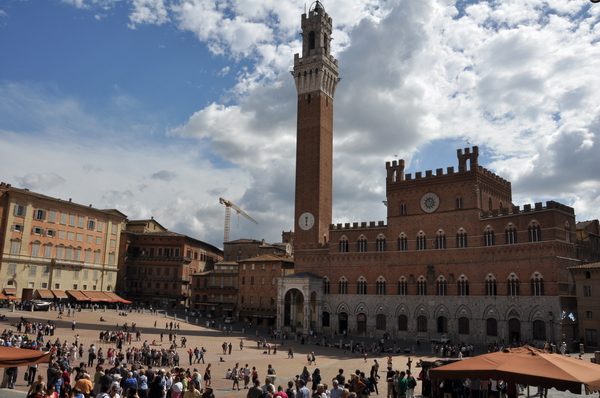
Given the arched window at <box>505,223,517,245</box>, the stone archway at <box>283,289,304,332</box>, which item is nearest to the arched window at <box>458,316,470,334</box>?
the arched window at <box>505,223,517,245</box>

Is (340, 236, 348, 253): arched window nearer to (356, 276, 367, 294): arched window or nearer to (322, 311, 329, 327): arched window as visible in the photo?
(356, 276, 367, 294): arched window

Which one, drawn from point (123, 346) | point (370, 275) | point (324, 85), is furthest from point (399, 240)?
point (123, 346)

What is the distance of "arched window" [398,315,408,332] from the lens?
52.9 m

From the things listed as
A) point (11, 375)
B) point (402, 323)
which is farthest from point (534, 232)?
point (11, 375)

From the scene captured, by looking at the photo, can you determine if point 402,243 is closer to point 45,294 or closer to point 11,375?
point 11,375

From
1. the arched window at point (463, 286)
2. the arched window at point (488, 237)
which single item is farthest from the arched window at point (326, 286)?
the arched window at point (488, 237)

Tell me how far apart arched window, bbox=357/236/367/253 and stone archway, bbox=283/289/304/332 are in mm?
9269

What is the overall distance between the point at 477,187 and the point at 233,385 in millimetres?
35813

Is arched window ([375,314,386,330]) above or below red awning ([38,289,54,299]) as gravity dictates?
below

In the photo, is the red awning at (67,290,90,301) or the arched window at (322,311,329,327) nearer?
the arched window at (322,311,329,327)

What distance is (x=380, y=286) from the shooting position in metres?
55.5

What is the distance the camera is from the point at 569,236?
45.7m

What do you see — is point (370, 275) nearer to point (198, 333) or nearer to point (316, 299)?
point (316, 299)

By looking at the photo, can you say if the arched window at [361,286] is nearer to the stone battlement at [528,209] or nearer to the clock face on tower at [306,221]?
the clock face on tower at [306,221]
